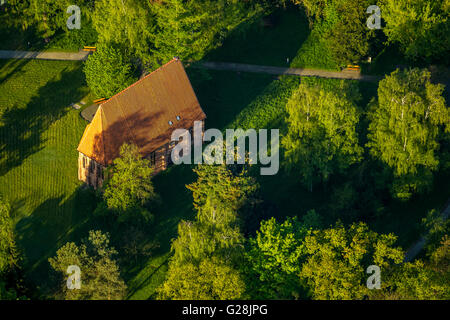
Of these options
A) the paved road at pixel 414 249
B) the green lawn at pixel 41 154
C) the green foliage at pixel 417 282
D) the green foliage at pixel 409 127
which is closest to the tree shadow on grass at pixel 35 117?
the green lawn at pixel 41 154

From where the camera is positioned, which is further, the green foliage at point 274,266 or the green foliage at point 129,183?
the green foliage at point 129,183

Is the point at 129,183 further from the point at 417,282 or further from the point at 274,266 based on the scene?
the point at 417,282

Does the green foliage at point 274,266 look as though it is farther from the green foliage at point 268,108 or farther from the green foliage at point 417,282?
the green foliage at point 268,108

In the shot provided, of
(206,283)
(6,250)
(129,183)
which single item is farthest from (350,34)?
(6,250)

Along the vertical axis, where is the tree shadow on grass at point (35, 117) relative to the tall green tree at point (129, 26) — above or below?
below

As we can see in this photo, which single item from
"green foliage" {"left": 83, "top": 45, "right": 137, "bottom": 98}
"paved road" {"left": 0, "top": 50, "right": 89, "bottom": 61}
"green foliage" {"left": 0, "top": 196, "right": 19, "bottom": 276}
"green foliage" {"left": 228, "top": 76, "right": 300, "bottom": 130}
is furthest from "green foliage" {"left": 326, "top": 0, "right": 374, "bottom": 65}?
"green foliage" {"left": 0, "top": 196, "right": 19, "bottom": 276}
